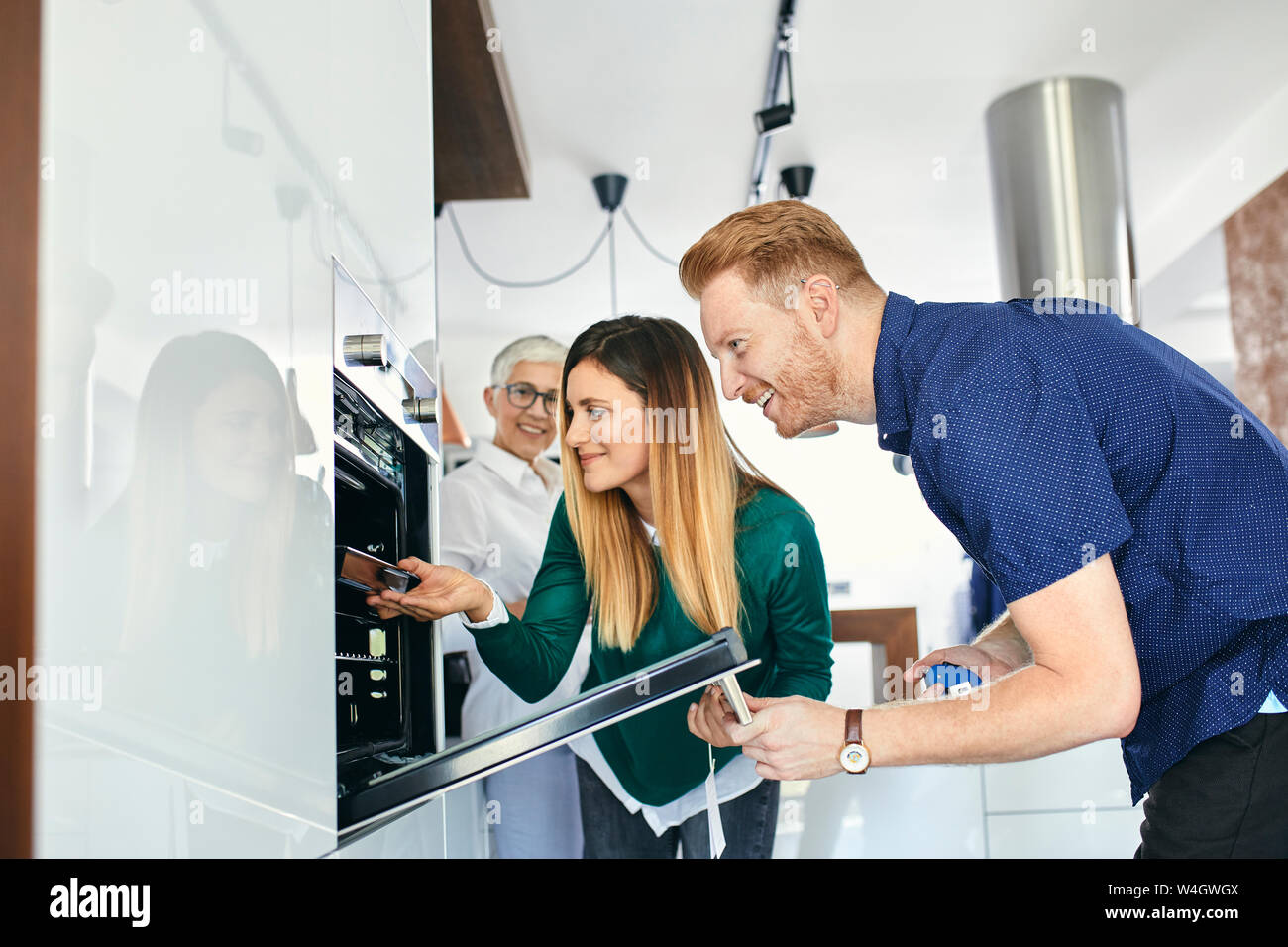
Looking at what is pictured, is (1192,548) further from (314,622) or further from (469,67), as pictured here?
(469,67)

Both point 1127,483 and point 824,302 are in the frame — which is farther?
point 824,302

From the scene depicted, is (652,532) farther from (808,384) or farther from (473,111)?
(473,111)

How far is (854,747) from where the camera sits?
896mm

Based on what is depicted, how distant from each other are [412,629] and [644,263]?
116 centimetres

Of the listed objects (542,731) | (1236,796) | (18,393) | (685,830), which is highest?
(18,393)

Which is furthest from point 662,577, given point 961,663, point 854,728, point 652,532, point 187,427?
point 187,427

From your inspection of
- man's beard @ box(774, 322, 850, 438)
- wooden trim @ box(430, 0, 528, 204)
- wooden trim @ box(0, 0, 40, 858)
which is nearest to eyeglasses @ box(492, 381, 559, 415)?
wooden trim @ box(430, 0, 528, 204)

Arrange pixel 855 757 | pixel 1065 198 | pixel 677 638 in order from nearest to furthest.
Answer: pixel 855 757 < pixel 677 638 < pixel 1065 198

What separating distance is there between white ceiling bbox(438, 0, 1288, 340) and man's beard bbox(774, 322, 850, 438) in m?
0.93

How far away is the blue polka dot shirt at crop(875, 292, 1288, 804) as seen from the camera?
839 mm

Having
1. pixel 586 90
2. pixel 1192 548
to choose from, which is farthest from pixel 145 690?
pixel 586 90

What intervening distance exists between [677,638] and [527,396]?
613 mm

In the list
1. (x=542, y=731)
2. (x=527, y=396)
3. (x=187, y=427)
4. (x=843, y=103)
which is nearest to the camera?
(x=187, y=427)

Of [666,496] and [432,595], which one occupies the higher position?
[666,496]
